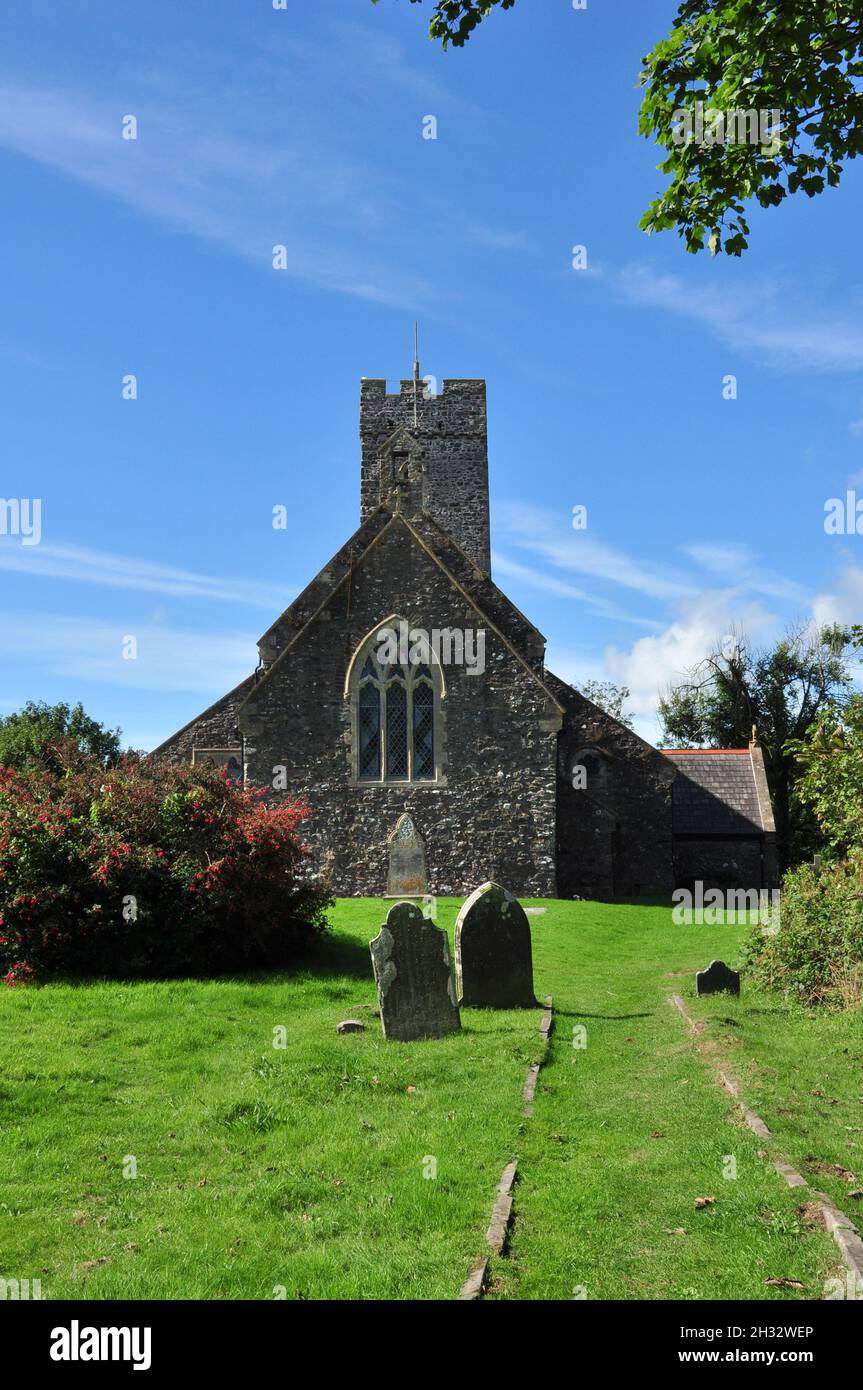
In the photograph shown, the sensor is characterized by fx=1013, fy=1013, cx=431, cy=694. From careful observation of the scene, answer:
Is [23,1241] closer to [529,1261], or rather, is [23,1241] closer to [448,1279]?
[448,1279]

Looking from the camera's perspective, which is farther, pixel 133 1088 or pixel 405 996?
pixel 405 996

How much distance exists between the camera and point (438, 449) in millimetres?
34969

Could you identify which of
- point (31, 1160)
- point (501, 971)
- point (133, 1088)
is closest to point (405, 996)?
point (501, 971)

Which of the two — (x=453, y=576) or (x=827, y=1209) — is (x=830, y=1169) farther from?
(x=453, y=576)

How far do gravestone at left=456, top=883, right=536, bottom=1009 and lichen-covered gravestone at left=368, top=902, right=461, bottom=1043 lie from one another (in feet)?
4.37

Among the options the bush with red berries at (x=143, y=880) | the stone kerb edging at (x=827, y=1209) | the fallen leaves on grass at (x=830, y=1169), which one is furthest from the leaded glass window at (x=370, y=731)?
the fallen leaves on grass at (x=830, y=1169)

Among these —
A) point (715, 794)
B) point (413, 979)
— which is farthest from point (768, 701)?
point (413, 979)

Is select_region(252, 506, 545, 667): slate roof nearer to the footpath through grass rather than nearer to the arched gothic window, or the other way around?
the arched gothic window

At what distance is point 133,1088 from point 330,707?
1441 centimetres

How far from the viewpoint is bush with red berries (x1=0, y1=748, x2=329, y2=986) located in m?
11.9

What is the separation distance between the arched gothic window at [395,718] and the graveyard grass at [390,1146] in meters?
10.7

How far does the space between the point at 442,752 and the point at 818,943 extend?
1068cm

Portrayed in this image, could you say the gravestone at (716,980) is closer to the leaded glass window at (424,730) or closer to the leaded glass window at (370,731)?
the leaded glass window at (424,730)

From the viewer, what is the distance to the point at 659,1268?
4809mm
